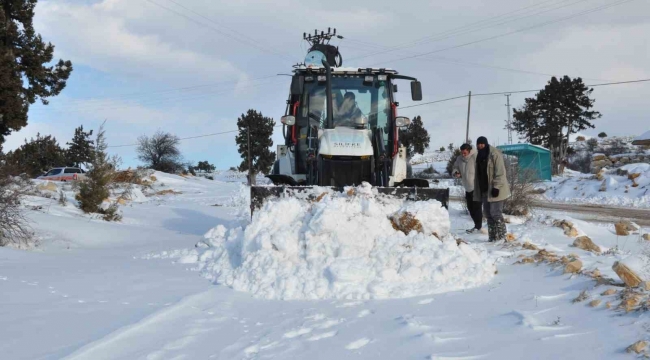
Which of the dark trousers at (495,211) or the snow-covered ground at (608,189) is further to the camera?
the snow-covered ground at (608,189)

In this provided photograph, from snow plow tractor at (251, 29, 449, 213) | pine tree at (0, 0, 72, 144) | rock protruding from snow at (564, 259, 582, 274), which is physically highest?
pine tree at (0, 0, 72, 144)

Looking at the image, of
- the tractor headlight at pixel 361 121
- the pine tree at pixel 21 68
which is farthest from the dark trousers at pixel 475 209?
the pine tree at pixel 21 68

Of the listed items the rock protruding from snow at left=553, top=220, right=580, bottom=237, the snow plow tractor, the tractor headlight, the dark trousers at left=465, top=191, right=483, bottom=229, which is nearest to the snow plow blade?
the snow plow tractor

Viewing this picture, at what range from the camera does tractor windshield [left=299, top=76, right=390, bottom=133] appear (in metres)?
8.84

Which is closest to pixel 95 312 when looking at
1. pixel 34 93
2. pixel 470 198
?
pixel 470 198

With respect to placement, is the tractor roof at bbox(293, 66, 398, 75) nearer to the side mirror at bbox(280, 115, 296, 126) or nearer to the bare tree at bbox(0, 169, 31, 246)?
the side mirror at bbox(280, 115, 296, 126)

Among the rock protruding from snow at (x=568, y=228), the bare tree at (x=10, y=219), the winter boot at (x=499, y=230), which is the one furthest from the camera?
the rock protruding from snow at (x=568, y=228)

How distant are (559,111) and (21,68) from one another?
1549 inches

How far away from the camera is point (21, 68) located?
23.8 meters

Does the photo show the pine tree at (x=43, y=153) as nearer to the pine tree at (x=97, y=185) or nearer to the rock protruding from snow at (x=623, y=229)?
the pine tree at (x=97, y=185)

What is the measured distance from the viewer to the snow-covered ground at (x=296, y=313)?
349 cm

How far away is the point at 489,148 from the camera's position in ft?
27.0

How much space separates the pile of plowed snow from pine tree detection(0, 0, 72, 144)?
1909 centimetres

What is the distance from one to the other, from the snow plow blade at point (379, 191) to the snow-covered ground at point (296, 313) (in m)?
0.32
